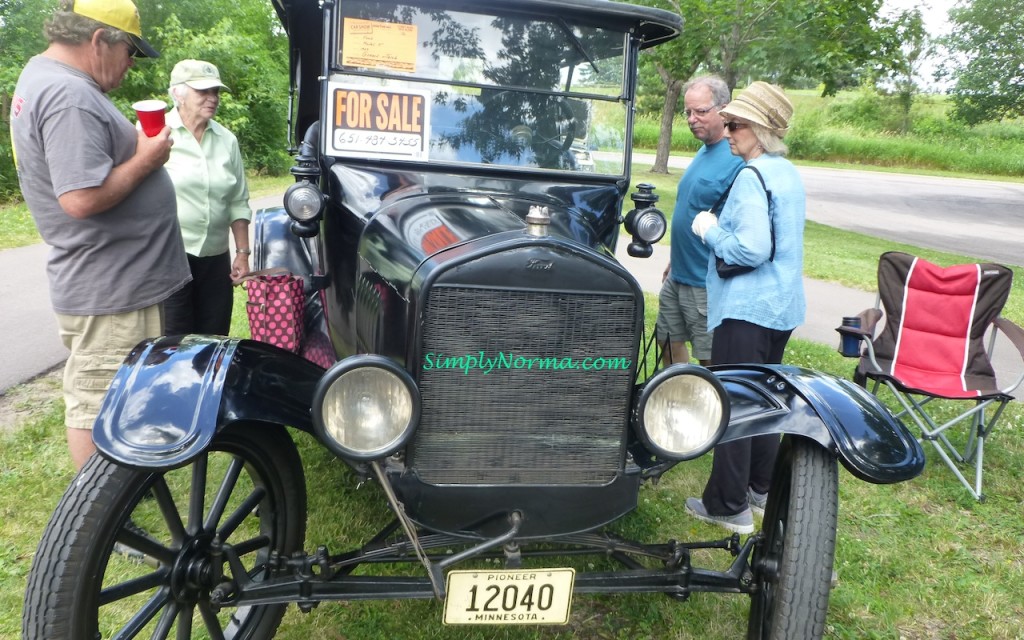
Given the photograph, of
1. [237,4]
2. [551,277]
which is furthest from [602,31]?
[237,4]

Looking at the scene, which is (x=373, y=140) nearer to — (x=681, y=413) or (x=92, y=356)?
(x=92, y=356)

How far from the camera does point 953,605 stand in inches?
115

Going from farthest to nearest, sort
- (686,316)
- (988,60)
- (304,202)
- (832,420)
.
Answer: (988,60) < (686,316) < (304,202) < (832,420)

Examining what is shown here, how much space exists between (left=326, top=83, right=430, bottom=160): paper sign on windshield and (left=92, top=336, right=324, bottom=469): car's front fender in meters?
1.03

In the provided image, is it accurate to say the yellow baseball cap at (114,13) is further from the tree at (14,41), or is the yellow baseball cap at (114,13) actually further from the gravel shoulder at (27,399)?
the tree at (14,41)

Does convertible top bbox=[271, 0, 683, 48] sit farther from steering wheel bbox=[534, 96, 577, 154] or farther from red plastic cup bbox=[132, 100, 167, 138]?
red plastic cup bbox=[132, 100, 167, 138]

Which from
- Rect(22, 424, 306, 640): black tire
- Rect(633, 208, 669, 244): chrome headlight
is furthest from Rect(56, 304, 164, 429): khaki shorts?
Rect(633, 208, 669, 244): chrome headlight

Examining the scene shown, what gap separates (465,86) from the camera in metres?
3.08

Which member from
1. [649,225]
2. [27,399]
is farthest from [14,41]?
[649,225]

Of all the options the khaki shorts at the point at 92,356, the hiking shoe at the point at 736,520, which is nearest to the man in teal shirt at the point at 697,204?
the hiking shoe at the point at 736,520

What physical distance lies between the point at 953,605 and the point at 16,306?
631 cm

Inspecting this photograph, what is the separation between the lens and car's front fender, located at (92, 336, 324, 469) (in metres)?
1.89

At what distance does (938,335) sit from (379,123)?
3286 millimetres

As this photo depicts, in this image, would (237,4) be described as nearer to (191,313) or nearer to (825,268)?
(825,268)
